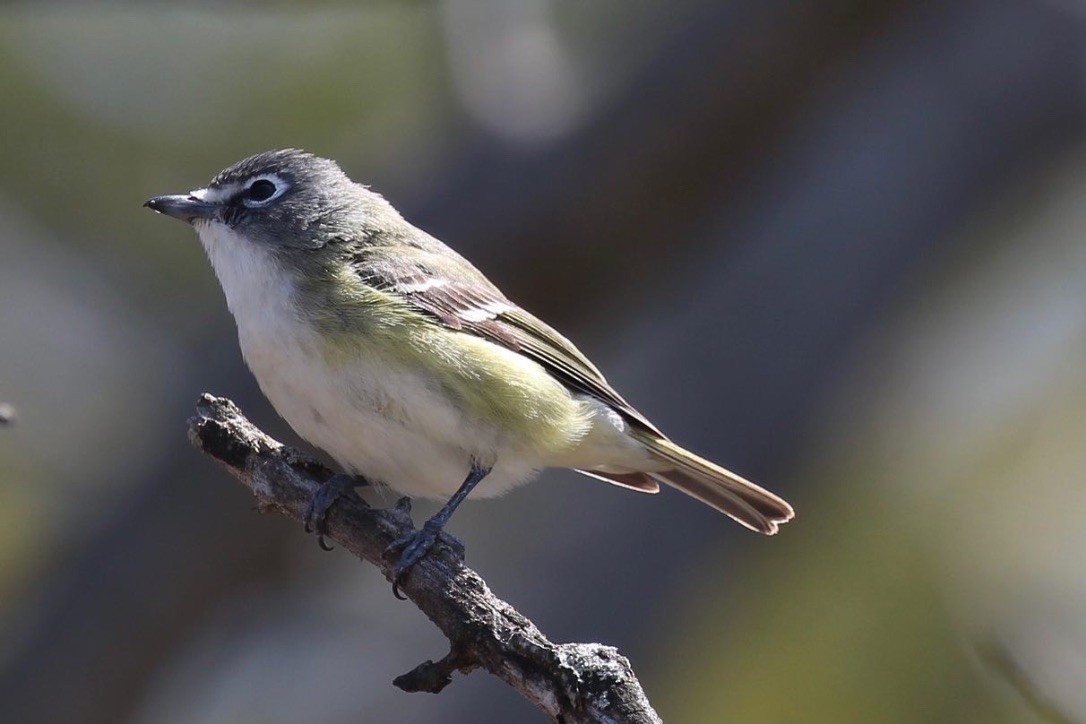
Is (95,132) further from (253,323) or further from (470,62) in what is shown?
(253,323)

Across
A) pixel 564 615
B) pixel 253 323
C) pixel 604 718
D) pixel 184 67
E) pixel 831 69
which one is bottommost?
pixel 604 718

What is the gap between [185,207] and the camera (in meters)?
5.34

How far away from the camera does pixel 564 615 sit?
6805mm

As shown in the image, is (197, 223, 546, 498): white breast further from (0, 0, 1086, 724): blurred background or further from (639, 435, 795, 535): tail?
(0, 0, 1086, 724): blurred background

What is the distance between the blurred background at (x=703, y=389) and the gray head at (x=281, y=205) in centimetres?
154

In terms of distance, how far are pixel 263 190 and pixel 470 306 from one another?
1.03 m

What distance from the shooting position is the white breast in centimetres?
470

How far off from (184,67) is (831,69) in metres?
4.26

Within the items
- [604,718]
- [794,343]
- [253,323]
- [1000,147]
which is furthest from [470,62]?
[604,718]

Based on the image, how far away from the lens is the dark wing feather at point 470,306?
514 cm

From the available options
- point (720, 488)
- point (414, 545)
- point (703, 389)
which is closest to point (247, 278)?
point (414, 545)

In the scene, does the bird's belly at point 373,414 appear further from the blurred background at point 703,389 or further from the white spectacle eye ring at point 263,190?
the blurred background at point 703,389

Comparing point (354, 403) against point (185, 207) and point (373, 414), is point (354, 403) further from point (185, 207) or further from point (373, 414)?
point (185, 207)

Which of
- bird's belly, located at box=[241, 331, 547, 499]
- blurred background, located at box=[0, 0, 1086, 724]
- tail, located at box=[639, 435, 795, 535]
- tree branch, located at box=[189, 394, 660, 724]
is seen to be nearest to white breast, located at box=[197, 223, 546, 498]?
bird's belly, located at box=[241, 331, 547, 499]
